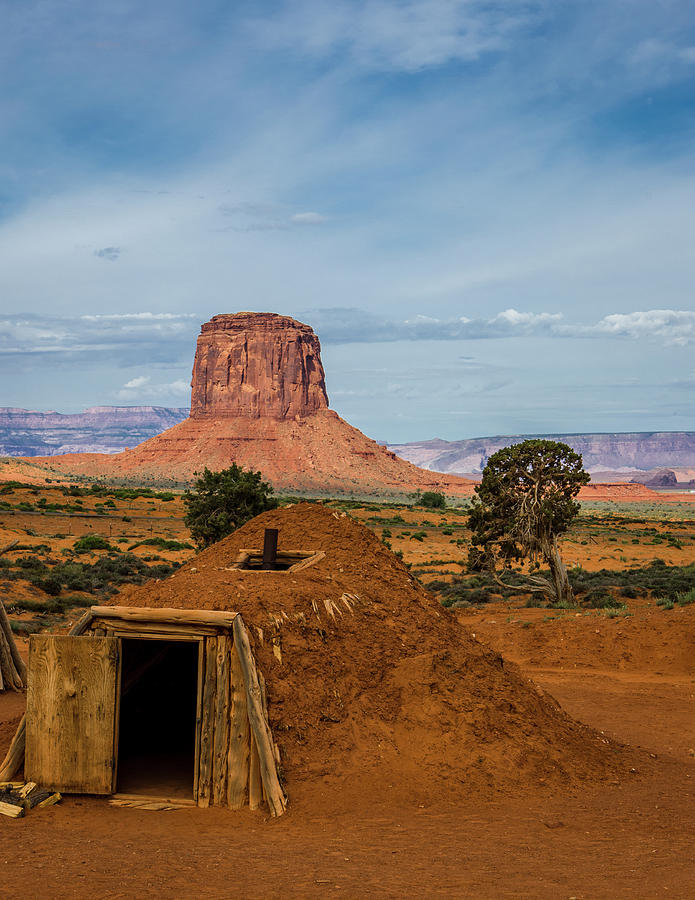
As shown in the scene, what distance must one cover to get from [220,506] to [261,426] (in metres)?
95.2

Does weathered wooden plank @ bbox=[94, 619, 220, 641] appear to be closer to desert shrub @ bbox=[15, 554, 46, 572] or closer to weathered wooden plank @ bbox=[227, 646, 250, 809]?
weathered wooden plank @ bbox=[227, 646, 250, 809]

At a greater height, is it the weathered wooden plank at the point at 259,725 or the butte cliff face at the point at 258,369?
the butte cliff face at the point at 258,369

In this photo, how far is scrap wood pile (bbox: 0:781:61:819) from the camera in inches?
290

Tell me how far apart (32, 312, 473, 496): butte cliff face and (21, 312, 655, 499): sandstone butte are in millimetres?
153

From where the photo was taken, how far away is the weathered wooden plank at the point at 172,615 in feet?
25.8

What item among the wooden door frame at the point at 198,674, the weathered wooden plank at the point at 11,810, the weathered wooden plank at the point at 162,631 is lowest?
the weathered wooden plank at the point at 11,810

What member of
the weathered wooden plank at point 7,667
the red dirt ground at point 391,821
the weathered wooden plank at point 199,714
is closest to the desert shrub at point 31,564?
the weathered wooden plank at point 7,667

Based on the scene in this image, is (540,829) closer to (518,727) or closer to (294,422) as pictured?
(518,727)

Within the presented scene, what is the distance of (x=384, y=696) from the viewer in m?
8.67

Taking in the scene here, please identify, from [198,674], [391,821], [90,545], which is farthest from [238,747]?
[90,545]

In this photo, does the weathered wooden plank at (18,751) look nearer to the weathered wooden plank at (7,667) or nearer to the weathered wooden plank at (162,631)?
the weathered wooden plank at (162,631)

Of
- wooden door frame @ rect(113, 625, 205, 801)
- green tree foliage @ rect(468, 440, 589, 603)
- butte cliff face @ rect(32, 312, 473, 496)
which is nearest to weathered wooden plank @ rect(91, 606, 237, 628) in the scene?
wooden door frame @ rect(113, 625, 205, 801)

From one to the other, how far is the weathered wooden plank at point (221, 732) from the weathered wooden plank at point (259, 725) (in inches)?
7.9

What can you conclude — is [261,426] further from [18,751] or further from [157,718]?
[18,751]
